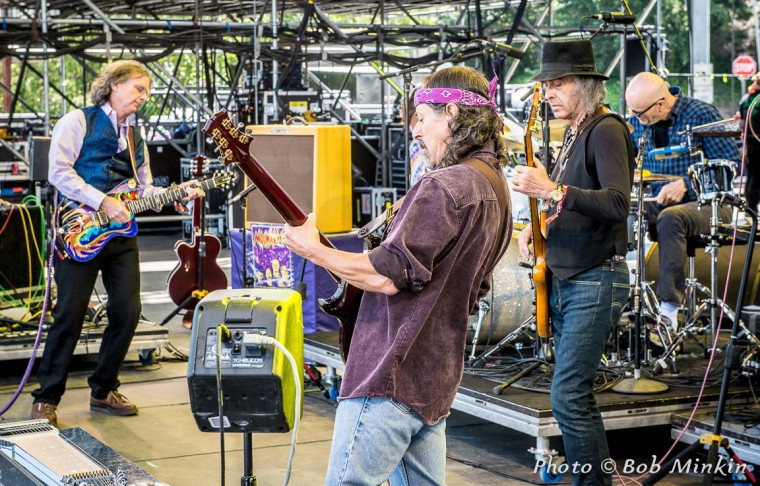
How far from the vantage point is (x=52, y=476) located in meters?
3.21

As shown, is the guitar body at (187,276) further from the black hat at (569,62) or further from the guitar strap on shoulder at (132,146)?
the black hat at (569,62)

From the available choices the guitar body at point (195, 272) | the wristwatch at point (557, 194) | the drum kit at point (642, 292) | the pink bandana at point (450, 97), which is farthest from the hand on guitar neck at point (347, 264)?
the guitar body at point (195, 272)

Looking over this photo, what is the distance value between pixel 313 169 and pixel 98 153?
1735 millimetres

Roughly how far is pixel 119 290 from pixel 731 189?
131 inches

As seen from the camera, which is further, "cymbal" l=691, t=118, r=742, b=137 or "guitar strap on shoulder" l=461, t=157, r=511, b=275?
"cymbal" l=691, t=118, r=742, b=137

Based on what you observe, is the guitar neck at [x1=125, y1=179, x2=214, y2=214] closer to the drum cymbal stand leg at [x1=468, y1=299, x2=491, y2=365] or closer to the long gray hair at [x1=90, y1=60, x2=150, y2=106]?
the long gray hair at [x1=90, y1=60, x2=150, y2=106]

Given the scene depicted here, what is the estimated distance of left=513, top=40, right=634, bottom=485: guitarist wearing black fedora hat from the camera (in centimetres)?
417

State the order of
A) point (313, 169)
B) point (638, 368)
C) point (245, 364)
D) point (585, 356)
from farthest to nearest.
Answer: point (313, 169), point (638, 368), point (585, 356), point (245, 364)

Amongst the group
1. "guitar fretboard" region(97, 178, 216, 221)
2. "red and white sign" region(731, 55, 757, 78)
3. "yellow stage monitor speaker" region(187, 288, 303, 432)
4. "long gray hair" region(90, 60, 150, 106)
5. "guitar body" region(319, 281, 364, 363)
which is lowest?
"yellow stage monitor speaker" region(187, 288, 303, 432)

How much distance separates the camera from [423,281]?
2.89 m

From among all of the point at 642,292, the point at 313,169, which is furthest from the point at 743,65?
the point at 642,292

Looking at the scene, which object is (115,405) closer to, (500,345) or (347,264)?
(500,345)

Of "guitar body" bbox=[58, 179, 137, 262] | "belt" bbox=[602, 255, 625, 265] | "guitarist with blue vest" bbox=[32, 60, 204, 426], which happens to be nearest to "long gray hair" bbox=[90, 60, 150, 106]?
"guitarist with blue vest" bbox=[32, 60, 204, 426]

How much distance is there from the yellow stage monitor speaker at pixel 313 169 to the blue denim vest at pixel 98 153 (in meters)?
1.41
